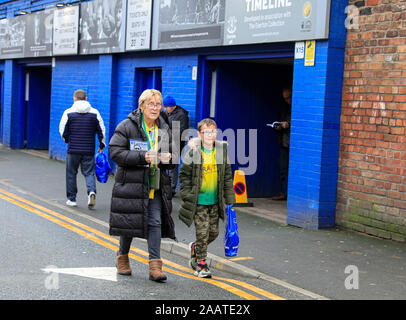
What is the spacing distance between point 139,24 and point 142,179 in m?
8.21

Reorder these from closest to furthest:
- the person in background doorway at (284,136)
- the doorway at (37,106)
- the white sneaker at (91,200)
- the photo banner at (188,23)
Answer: the white sneaker at (91,200) → the photo banner at (188,23) → the person in background doorway at (284,136) → the doorway at (37,106)

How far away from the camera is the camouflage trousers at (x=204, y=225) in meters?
6.49

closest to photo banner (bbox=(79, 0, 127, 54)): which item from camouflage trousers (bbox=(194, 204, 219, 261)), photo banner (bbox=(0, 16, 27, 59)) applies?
photo banner (bbox=(0, 16, 27, 59))

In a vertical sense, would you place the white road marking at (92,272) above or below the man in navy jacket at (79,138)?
below

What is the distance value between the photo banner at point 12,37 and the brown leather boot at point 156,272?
605 inches

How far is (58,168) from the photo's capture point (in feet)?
51.8

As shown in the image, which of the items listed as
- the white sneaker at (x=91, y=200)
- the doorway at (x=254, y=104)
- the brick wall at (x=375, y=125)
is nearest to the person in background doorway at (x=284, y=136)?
the doorway at (x=254, y=104)

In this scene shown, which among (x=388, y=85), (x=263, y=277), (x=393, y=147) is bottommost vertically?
(x=263, y=277)

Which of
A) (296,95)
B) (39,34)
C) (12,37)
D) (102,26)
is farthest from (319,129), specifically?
(12,37)

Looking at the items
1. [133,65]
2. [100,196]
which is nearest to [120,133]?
[100,196]

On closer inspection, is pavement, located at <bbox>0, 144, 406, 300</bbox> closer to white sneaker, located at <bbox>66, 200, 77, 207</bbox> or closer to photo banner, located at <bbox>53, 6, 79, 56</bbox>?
white sneaker, located at <bbox>66, 200, 77, 207</bbox>

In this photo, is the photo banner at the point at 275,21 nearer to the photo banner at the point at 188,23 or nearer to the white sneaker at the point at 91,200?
the photo banner at the point at 188,23

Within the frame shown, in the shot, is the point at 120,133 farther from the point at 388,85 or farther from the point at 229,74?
the point at 229,74
